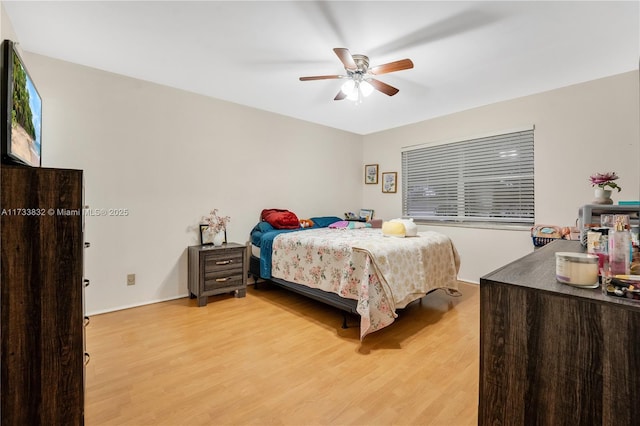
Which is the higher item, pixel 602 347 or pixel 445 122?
pixel 445 122

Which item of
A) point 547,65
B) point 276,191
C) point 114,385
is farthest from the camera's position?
point 276,191

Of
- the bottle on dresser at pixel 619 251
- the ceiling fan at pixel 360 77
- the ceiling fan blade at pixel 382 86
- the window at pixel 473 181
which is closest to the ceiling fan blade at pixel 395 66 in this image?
the ceiling fan at pixel 360 77

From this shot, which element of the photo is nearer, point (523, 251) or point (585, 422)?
point (585, 422)

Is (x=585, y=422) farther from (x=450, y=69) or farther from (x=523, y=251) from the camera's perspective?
(x=523, y=251)

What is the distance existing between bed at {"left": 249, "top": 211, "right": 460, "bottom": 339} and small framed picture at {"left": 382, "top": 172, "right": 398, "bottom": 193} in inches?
79.2

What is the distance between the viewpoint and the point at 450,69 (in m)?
2.94

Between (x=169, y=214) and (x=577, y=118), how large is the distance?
193 inches

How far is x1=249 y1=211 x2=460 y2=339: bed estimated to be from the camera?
94.9 inches

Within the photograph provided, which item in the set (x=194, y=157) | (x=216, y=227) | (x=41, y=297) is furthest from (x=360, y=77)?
(x=41, y=297)

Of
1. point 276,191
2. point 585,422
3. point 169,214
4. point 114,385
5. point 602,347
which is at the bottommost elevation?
point 114,385

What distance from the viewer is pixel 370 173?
5602 millimetres

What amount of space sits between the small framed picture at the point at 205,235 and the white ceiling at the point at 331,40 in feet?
5.60

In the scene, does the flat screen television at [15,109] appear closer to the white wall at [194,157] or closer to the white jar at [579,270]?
the white wall at [194,157]

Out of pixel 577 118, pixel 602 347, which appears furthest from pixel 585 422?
pixel 577 118
